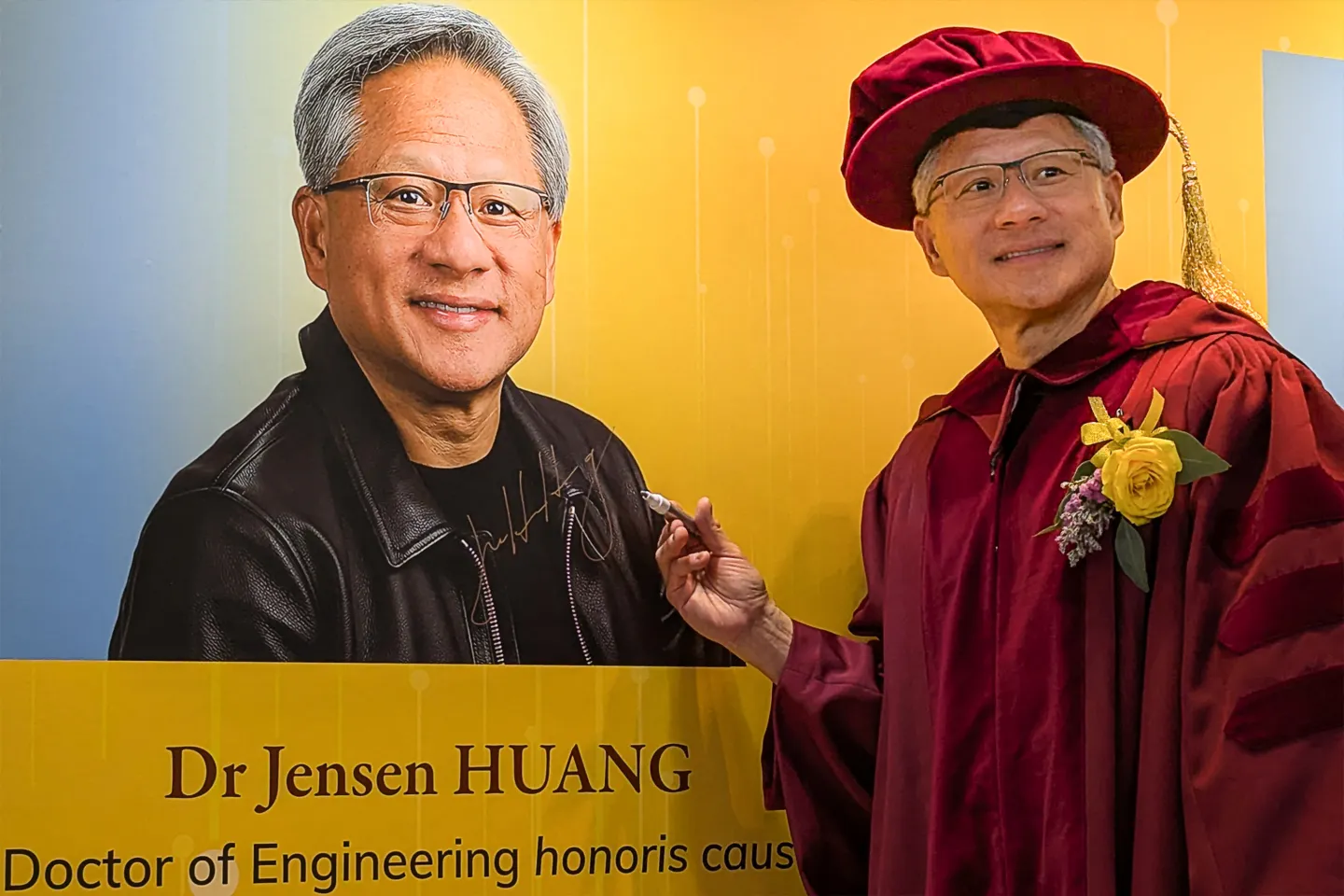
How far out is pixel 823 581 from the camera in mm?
2670

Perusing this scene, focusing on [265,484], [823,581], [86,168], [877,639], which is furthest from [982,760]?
[86,168]

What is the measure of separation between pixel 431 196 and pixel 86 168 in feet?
1.85

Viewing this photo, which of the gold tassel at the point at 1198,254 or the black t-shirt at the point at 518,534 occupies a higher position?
the gold tassel at the point at 1198,254

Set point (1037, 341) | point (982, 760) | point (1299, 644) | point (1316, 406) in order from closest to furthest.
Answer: point (1299, 644) < point (1316, 406) < point (982, 760) < point (1037, 341)

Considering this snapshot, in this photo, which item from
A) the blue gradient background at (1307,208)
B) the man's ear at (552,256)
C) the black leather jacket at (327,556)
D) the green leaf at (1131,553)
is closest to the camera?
the green leaf at (1131,553)

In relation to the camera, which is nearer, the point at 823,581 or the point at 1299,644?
the point at 1299,644

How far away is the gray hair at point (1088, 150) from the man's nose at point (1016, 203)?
0.13 metres

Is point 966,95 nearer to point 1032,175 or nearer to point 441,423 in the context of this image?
point 1032,175

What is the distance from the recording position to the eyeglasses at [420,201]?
2445 mm

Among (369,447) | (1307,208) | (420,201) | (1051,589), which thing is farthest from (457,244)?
(1307,208)

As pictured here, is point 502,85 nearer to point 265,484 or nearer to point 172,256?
point 172,256

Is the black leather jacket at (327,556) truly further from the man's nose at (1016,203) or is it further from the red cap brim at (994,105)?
the man's nose at (1016,203)

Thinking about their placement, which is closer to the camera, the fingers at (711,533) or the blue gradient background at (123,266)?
the blue gradient background at (123,266)

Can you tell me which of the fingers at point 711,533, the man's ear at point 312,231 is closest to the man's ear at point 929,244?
the fingers at point 711,533
